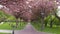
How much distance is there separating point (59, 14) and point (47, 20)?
10.3 ft

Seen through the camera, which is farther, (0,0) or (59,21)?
(59,21)

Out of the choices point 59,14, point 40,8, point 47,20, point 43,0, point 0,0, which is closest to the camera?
point 0,0

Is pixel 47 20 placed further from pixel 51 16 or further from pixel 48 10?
pixel 48 10

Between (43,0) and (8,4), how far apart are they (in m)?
17.0

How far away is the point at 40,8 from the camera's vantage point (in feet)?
97.9

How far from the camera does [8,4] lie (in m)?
8.30

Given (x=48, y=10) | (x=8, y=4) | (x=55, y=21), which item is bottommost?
(x=55, y=21)

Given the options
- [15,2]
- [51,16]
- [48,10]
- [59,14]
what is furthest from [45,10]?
[15,2]

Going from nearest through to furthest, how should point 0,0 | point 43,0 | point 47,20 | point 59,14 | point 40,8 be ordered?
point 0,0 < point 43,0 < point 40,8 < point 59,14 < point 47,20

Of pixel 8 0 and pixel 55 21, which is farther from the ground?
pixel 8 0

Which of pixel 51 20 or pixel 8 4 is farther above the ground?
pixel 8 4

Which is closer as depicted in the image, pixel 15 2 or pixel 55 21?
pixel 15 2

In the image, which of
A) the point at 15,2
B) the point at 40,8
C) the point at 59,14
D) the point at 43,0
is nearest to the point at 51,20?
the point at 59,14

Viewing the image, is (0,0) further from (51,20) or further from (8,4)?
(51,20)
